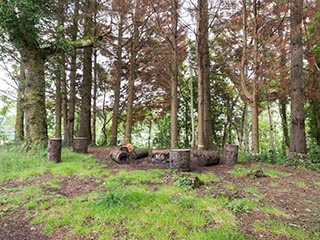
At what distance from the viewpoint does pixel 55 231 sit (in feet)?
8.34

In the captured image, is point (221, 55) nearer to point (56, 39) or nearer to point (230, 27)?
point (230, 27)

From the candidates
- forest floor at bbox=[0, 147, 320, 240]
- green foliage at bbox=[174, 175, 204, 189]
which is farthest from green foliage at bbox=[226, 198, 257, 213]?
green foliage at bbox=[174, 175, 204, 189]

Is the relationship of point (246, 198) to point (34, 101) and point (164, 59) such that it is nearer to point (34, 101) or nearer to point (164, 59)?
point (164, 59)

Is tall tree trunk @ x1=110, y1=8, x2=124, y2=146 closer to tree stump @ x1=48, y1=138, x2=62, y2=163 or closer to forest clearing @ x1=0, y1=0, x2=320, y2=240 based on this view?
forest clearing @ x1=0, y1=0, x2=320, y2=240

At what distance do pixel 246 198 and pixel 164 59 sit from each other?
5895 millimetres

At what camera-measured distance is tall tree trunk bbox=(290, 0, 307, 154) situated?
5844 mm

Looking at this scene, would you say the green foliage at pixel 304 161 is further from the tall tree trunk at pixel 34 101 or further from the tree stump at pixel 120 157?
the tall tree trunk at pixel 34 101

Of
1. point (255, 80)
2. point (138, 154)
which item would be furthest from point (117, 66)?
point (255, 80)

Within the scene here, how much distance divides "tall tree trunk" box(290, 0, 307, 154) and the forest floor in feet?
3.60

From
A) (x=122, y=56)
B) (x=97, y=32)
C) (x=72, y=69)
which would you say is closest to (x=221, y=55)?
(x=122, y=56)

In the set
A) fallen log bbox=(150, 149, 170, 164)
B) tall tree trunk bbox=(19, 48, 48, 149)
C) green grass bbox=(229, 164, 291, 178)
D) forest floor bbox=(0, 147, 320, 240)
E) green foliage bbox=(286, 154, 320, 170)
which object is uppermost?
tall tree trunk bbox=(19, 48, 48, 149)

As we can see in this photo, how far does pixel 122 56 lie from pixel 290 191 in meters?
8.39

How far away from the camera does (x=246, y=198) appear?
10.6 ft

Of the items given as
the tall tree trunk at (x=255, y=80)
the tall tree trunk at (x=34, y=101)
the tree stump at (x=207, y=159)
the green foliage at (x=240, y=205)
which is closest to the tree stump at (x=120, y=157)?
the tree stump at (x=207, y=159)
